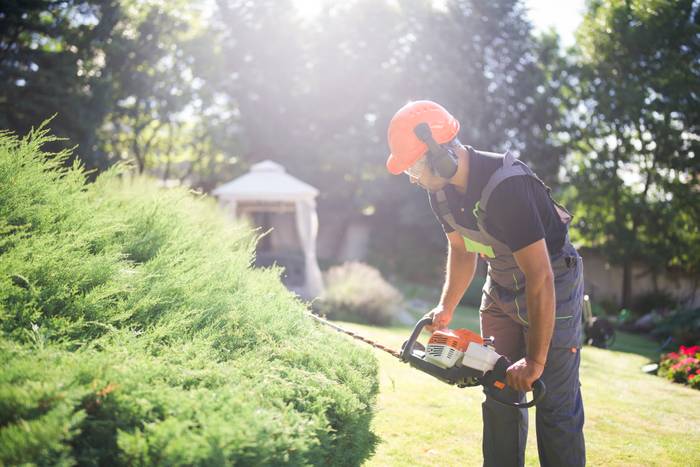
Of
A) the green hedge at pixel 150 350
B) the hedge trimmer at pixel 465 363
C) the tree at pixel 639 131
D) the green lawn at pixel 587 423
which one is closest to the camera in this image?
the green hedge at pixel 150 350

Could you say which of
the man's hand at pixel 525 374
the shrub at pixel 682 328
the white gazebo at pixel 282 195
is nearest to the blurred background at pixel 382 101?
the white gazebo at pixel 282 195

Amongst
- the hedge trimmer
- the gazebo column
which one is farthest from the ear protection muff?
the gazebo column

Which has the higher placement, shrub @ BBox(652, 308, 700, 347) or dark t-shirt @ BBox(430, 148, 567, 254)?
dark t-shirt @ BBox(430, 148, 567, 254)

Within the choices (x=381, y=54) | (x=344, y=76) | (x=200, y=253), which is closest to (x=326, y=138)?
(x=344, y=76)

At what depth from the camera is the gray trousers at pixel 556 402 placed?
83.7 inches

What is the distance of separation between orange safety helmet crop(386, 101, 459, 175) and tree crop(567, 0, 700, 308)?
17.1 metres

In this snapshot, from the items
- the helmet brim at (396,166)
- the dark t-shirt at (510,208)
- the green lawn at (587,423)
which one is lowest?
the green lawn at (587,423)

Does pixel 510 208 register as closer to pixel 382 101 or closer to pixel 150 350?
pixel 150 350

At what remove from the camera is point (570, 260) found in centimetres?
222

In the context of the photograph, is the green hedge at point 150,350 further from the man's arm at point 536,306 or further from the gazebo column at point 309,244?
the gazebo column at point 309,244

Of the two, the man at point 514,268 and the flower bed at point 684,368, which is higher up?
the man at point 514,268

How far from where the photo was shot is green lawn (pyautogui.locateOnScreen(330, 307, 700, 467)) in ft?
9.60

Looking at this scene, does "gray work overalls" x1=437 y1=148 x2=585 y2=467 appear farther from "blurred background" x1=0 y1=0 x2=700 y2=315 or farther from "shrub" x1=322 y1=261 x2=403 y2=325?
"blurred background" x1=0 y1=0 x2=700 y2=315

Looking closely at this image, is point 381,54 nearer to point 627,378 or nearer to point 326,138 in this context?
point 326,138
